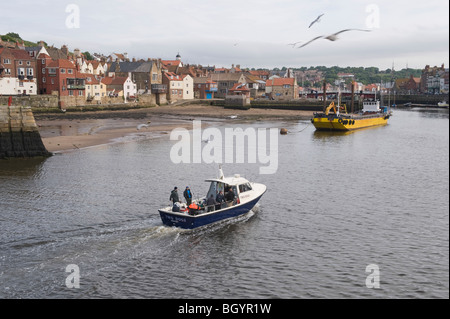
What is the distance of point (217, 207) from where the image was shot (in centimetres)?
2445

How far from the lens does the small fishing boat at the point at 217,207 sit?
75.3 feet

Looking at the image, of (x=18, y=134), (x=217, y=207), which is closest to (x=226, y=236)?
(x=217, y=207)

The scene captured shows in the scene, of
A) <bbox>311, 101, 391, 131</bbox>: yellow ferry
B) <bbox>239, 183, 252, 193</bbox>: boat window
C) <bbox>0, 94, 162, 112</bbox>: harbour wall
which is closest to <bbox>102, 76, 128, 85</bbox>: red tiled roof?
<bbox>0, 94, 162, 112</bbox>: harbour wall

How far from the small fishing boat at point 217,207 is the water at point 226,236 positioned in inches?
19.2

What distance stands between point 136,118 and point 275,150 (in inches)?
1606

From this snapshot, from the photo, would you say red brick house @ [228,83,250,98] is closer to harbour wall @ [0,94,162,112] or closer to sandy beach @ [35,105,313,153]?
sandy beach @ [35,105,313,153]

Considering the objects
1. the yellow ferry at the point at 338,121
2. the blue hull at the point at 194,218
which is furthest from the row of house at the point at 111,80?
the blue hull at the point at 194,218

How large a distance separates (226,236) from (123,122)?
5856cm

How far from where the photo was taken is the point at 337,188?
33.3 meters

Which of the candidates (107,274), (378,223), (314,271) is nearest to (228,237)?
(314,271)

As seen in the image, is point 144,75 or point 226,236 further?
point 144,75

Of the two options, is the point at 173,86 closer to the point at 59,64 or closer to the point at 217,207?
the point at 59,64

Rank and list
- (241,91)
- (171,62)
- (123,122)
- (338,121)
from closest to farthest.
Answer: (338,121) < (123,122) < (241,91) < (171,62)
